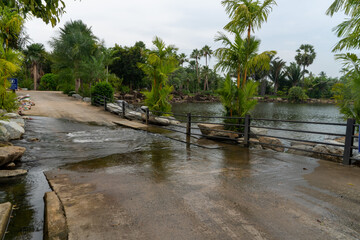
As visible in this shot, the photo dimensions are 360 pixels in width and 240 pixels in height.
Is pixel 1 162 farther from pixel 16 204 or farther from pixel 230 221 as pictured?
pixel 230 221

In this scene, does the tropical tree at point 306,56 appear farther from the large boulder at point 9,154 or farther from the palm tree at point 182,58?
the large boulder at point 9,154

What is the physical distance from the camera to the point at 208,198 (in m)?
3.58

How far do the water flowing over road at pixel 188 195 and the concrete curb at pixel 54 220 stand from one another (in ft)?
0.24

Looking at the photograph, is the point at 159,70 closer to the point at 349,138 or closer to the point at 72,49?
the point at 349,138

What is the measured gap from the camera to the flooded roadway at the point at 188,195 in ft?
9.00

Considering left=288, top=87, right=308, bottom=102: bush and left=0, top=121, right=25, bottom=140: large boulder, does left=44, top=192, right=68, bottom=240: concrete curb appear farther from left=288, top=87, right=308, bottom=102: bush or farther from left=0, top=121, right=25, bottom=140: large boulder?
left=288, top=87, right=308, bottom=102: bush

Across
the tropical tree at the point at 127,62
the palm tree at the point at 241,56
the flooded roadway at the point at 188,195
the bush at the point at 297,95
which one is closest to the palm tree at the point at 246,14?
Answer: the palm tree at the point at 241,56

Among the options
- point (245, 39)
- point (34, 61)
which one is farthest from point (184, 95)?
point (245, 39)

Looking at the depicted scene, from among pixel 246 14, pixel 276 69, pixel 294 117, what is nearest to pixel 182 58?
pixel 276 69

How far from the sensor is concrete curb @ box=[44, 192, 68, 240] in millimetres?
2612

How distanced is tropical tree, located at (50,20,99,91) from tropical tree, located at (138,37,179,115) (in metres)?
18.0

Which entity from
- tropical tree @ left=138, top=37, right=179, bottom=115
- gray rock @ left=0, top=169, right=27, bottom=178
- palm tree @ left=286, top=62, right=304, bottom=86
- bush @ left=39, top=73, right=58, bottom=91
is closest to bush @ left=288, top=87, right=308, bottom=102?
palm tree @ left=286, top=62, right=304, bottom=86

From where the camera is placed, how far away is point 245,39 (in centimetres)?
984

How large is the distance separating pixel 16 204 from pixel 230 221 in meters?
2.96
